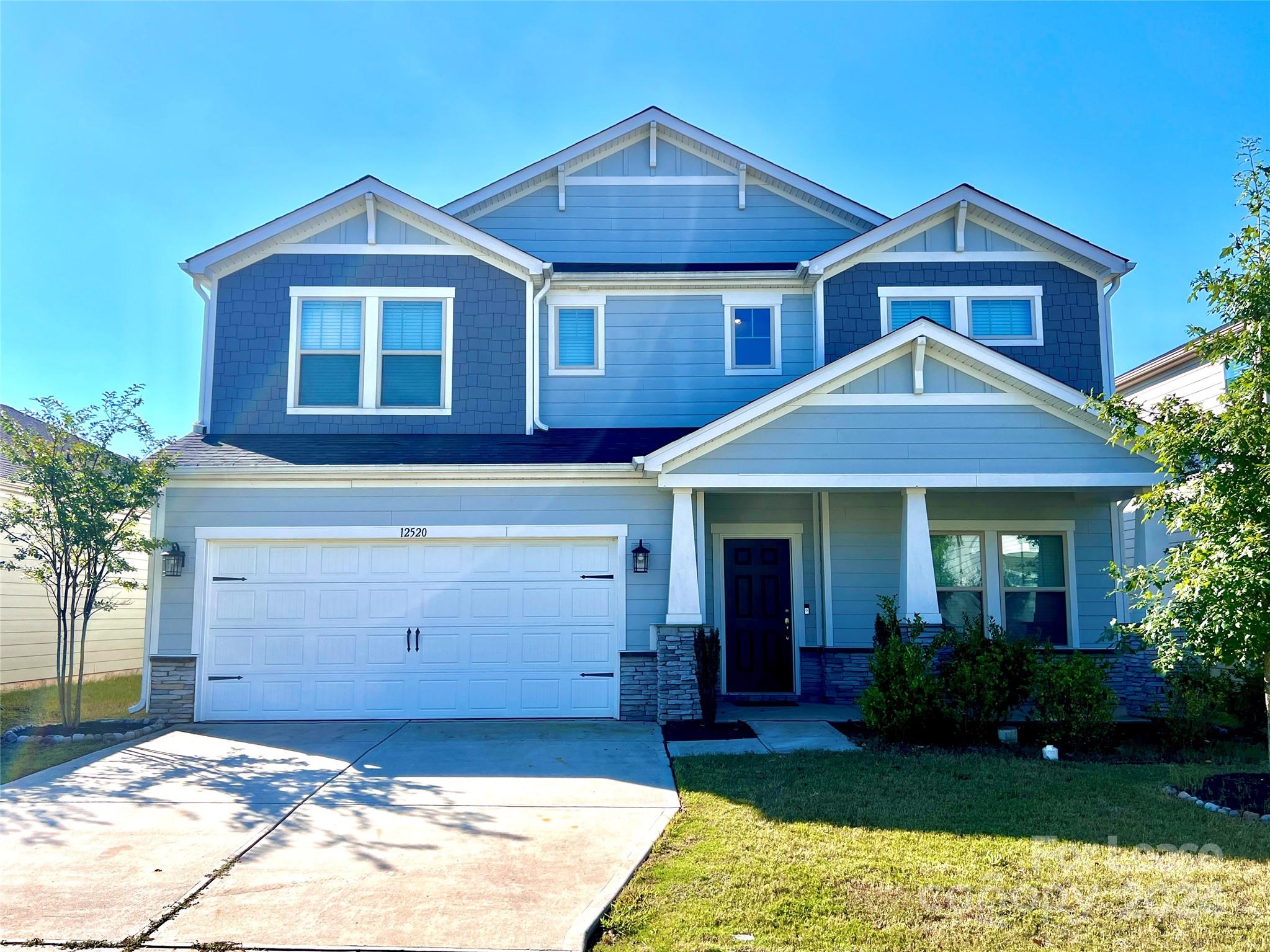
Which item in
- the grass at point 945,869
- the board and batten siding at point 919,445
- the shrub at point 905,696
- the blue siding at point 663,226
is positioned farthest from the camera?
the blue siding at point 663,226

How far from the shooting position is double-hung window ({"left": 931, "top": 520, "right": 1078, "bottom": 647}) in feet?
41.7

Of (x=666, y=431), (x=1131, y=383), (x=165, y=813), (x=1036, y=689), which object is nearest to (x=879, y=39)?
(x=666, y=431)

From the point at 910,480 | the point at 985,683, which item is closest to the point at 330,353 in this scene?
the point at 910,480

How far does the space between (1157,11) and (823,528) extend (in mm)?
7688

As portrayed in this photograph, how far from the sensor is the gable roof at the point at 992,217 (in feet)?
43.1

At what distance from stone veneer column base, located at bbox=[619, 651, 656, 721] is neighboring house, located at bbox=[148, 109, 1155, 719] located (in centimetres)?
4

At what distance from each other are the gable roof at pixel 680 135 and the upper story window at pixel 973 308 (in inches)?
68.8

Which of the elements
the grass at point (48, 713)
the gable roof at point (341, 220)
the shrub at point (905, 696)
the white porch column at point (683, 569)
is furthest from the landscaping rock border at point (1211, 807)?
the grass at point (48, 713)

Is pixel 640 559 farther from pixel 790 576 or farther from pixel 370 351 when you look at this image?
pixel 370 351

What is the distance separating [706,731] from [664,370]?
5577mm

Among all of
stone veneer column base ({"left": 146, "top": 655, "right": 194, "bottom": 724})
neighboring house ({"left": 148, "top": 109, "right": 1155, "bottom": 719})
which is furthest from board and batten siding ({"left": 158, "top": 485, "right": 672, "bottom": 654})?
stone veneer column base ({"left": 146, "top": 655, "right": 194, "bottom": 724})

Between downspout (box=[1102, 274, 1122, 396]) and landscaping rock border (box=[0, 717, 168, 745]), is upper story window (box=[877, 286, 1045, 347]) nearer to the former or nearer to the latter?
downspout (box=[1102, 274, 1122, 396])

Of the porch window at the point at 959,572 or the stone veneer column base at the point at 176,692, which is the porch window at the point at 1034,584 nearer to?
the porch window at the point at 959,572

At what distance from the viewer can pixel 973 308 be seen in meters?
13.4
